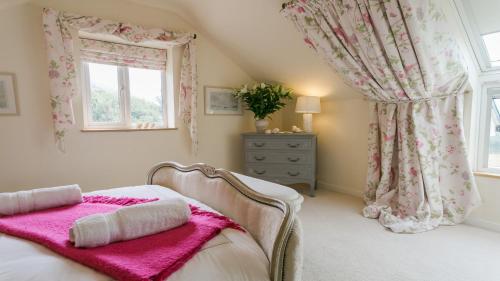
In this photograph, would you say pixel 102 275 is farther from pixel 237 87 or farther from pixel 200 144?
pixel 237 87

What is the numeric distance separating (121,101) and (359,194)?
3190mm

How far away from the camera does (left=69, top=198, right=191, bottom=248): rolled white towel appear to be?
0.89 metres

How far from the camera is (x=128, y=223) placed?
37.6 inches

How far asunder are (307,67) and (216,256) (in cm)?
282

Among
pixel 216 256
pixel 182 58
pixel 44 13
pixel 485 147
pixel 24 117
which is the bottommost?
pixel 216 256

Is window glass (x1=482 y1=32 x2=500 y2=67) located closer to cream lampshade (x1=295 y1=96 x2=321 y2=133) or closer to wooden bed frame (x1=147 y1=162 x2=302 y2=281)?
cream lampshade (x1=295 y1=96 x2=321 y2=133)

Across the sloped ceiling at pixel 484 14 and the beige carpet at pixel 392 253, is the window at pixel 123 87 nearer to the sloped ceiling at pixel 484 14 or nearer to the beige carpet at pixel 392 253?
the beige carpet at pixel 392 253

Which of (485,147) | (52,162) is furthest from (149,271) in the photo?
(485,147)

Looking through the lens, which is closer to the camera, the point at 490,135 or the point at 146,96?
the point at 490,135

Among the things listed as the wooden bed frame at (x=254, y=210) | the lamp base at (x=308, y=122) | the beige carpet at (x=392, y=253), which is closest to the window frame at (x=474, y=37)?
the beige carpet at (x=392, y=253)

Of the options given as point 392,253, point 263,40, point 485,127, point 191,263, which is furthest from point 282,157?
point 191,263

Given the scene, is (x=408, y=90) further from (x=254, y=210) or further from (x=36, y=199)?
(x=36, y=199)

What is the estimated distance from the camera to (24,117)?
8.35 feet

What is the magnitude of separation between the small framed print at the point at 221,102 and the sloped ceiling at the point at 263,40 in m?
0.50
